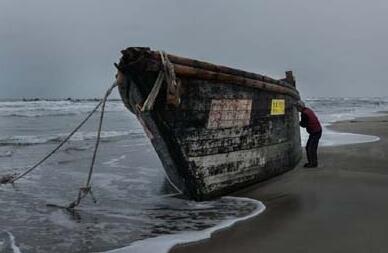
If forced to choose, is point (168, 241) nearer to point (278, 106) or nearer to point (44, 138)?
point (278, 106)

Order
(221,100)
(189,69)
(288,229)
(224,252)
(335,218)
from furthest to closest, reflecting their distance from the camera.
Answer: (221,100), (189,69), (335,218), (288,229), (224,252)

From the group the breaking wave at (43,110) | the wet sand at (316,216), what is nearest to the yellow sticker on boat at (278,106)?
the wet sand at (316,216)

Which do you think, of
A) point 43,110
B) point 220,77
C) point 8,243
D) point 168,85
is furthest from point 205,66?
point 43,110

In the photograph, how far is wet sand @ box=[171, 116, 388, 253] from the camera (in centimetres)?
490

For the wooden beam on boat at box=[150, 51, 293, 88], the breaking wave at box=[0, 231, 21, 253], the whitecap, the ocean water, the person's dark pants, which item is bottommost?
the ocean water

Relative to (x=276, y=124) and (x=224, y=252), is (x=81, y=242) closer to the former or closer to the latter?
(x=224, y=252)

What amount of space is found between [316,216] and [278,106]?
11.5 ft

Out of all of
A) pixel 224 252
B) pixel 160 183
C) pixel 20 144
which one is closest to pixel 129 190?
pixel 160 183

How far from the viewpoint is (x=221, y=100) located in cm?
714

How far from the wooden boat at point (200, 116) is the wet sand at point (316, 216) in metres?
0.57

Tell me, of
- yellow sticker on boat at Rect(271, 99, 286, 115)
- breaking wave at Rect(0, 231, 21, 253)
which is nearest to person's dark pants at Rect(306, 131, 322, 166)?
yellow sticker on boat at Rect(271, 99, 286, 115)

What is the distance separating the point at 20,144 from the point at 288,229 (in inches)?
484

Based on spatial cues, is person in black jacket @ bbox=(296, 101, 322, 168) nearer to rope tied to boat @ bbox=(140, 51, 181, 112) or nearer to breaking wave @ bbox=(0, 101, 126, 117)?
rope tied to boat @ bbox=(140, 51, 181, 112)

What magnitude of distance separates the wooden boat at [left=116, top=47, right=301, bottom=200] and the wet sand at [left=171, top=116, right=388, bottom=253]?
57cm
